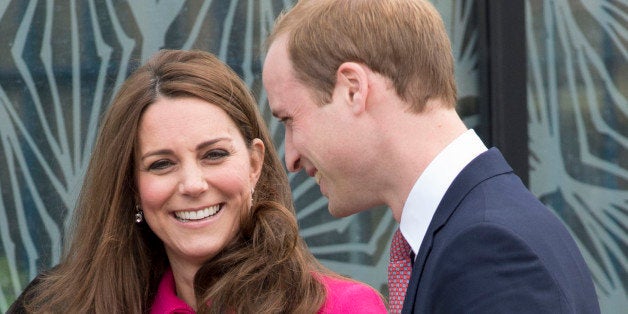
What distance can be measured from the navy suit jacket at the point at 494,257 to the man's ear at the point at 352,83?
0.26 meters

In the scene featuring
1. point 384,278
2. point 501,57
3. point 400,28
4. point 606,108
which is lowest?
point 384,278

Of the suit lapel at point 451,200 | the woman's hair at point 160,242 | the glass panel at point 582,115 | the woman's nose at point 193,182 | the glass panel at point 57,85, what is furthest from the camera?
the glass panel at point 582,115

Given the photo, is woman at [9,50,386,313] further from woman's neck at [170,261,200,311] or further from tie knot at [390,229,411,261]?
tie knot at [390,229,411,261]

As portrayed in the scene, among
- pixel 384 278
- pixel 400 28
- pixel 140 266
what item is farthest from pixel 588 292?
pixel 384 278

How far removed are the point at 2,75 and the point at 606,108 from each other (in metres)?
2.64

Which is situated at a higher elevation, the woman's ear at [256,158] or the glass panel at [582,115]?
the woman's ear at [256,158]

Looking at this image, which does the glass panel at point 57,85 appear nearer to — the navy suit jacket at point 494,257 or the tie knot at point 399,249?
the tie knot at point 399,249

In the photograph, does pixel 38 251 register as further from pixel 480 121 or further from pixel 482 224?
pixel 482 224

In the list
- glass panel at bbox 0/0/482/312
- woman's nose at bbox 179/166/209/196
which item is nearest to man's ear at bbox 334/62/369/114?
woman's nose at bbox 179/166/209/196

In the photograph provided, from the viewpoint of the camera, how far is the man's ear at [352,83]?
2191 mm

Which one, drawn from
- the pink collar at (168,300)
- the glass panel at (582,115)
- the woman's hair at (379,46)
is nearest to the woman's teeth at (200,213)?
the pink collar at (168,300)

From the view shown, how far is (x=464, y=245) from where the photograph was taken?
1933 millimetres

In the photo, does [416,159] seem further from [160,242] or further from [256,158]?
[160,242]

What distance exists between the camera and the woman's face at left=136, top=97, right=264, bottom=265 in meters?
3.20
